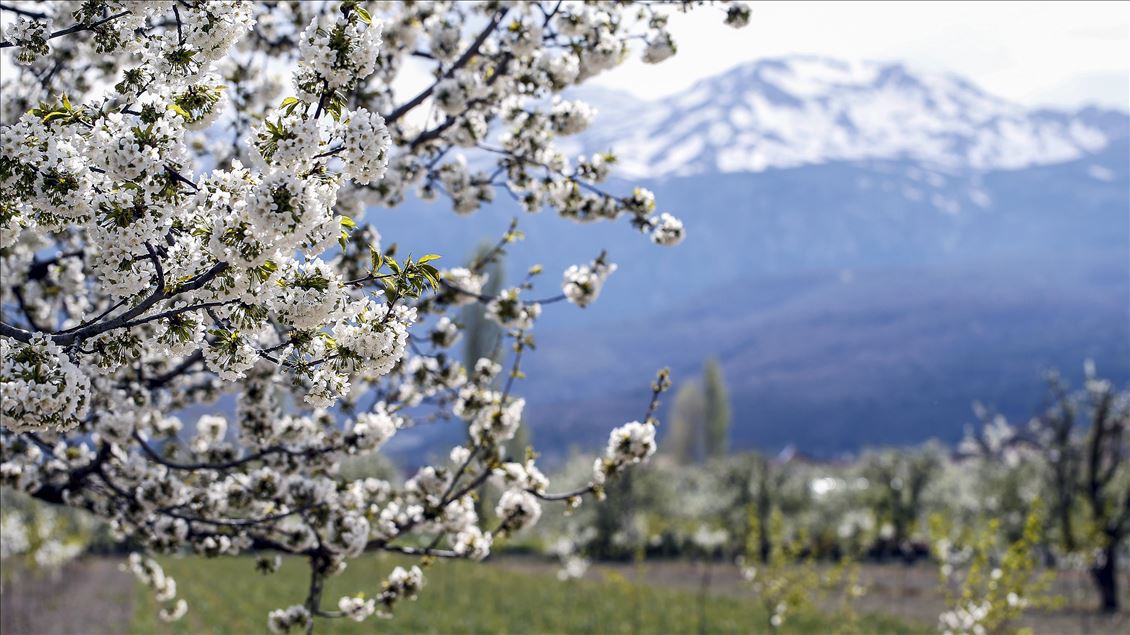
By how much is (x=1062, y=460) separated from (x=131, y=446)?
78.2ft

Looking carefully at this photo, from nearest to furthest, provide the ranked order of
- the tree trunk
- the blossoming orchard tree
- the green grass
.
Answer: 1. the blossoming orchard tree
2. the green grass
3. the tree trunk

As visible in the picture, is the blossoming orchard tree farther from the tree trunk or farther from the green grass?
the tree trunk

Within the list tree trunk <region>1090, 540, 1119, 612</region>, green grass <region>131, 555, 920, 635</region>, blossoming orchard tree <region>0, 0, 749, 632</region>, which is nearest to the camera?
blossoming orchard tree <region>0, 0, 749, 632</region>

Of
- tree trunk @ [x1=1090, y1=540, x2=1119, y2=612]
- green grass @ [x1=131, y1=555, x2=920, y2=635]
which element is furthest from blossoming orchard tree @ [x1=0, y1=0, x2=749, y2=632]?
tree trunk @ [x1=1090, y1=540, x2=1119, y2=612]

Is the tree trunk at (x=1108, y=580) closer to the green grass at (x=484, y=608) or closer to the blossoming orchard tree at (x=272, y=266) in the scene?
the green grass at (x=484, y=608)

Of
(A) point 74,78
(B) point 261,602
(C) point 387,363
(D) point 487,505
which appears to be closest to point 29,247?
(A) point 74,78

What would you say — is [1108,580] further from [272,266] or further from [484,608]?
[272,266]

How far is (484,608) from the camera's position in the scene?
24.2m

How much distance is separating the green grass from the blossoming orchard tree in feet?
33.5

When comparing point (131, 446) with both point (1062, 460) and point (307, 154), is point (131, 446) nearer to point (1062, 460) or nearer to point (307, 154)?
point (307, 154)

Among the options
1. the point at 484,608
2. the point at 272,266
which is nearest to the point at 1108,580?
the point at 484,608

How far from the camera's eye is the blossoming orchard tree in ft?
10.7

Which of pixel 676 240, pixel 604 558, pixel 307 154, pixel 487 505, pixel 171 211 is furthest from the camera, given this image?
pixel 487 505

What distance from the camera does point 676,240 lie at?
21.4 feet
